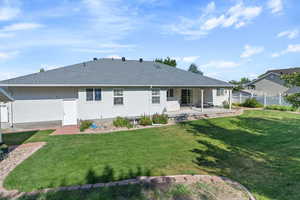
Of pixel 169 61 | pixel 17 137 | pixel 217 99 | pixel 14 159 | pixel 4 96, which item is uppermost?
pixel 169 61

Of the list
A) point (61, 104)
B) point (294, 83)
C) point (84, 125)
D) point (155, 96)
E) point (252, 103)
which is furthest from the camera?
point (252, 103)

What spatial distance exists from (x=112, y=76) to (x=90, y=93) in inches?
96.8

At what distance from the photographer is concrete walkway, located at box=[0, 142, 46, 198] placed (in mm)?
3763

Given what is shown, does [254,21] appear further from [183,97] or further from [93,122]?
[93,122]

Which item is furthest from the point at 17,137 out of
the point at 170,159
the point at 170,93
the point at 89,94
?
the point at 170,93

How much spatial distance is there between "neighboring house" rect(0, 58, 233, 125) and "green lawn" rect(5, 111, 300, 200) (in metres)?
3.14

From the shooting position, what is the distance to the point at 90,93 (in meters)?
11.9

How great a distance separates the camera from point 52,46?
15602 millimetres

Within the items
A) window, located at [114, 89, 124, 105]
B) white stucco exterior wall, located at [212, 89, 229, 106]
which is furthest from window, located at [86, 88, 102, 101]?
white stucco exterior wall, located at [212, 89, 229, 106]

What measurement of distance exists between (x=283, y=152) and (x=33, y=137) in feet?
38.3

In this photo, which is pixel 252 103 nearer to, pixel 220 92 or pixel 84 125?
pixel 220 92

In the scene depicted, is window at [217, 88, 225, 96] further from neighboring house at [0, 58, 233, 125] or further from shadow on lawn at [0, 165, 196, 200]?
shadow on lawn at [0, 165, 196, 200]

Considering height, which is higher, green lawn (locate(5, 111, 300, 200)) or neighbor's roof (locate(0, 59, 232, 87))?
neighbor's roof (locate(0, 59, 232, 87))

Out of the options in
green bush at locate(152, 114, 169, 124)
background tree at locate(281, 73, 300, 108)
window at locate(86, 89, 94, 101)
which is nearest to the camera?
background tree at locate(281, 73, 300, 108)
